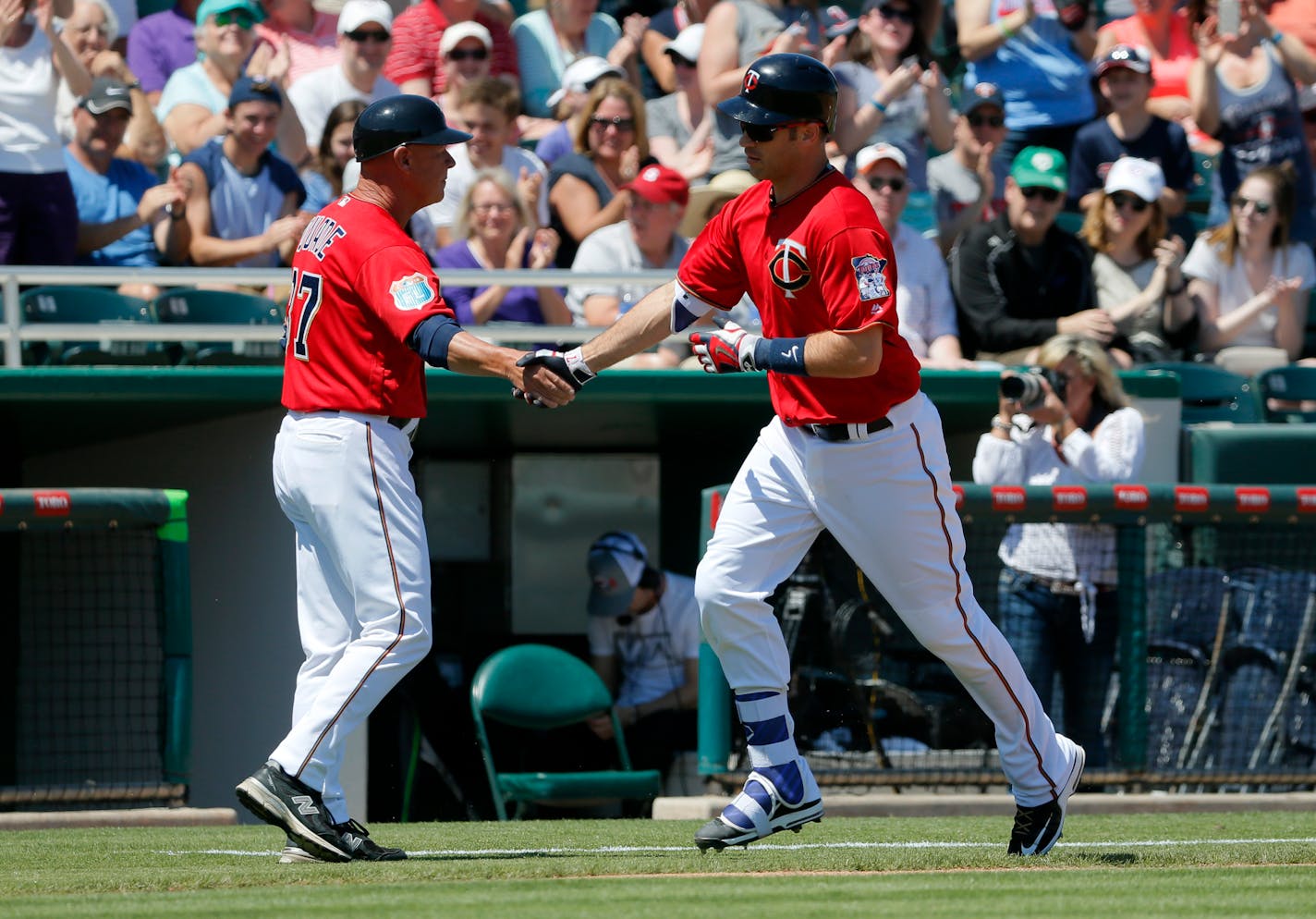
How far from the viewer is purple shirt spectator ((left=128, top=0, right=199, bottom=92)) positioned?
10.5 metres

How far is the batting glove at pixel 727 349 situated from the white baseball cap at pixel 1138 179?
16.8ft

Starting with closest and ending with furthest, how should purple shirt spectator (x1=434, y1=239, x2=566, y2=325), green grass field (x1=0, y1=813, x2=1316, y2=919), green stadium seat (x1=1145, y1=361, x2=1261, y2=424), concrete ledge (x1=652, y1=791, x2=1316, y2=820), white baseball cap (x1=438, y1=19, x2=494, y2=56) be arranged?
green grass field (x1=0, y1=813, x2=1316, y2=919) → concrete ledge (x1=652, y1=791, x2=1316, y2=820) → purple shirt spectator (x1=434, y1=239, x2=566, y2=325) → green stadium seat (x1=1145, y1=361, x2=1261, y2=424) → white baseball cap (x1=438, y1=19, x2=494, y2=56)

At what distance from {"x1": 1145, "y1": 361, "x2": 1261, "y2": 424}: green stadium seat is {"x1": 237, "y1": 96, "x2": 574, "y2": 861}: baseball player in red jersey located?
5.39 meters

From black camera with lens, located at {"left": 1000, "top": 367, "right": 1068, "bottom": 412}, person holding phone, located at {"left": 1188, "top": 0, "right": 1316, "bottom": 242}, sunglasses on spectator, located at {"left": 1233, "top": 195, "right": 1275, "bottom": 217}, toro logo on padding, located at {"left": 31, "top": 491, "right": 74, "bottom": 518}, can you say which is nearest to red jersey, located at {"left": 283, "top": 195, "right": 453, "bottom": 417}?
toro logo on padding, located at {"left": 31, "top": 491, "right": 74, "bottom": 518}

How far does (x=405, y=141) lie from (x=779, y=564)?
1.46m

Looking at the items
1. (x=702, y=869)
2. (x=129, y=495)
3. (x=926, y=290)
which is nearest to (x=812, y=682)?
(x=926, y=290)

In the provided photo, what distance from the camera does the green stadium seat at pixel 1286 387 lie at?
31.2 feet

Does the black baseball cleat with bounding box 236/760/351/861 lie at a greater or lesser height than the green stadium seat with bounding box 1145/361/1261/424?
lesser

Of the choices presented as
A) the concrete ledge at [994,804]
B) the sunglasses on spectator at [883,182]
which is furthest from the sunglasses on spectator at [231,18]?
the concrete ledge at [994,804]

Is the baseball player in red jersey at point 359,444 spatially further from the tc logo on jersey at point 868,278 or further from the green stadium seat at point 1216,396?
the green stadium seat at point 1216,396

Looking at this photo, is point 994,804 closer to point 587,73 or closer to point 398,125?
point 398,125

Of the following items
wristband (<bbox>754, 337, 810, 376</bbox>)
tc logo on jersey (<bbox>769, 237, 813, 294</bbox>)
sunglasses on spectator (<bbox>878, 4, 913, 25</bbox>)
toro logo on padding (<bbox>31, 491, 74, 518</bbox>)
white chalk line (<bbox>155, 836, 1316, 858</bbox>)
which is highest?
sunglasses on spectator (<bbox>878, 4, 913, 25</bbox>)

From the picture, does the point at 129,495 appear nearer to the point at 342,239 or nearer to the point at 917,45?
the point at 342,239

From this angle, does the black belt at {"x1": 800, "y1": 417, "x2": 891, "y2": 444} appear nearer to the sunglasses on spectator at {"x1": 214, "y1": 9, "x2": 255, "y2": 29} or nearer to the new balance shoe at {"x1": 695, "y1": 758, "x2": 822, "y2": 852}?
the new balance shoe at {"x1": 695, "y1": 758, "x2": 822, "y2": 852}
